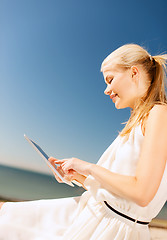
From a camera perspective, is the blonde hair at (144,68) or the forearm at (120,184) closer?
the forearm at (120,184)

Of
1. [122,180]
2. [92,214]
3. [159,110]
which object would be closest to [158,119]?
[159,110]

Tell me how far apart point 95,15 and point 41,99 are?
2864mm

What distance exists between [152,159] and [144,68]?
38cm

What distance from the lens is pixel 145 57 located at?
887 mm

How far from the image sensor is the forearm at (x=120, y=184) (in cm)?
59

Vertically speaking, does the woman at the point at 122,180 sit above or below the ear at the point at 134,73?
below

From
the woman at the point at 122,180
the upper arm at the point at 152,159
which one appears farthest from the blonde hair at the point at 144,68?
the upper arm at the point at 152,159

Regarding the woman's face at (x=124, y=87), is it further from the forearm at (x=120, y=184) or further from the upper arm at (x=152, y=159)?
the forearm at (x=120, y=184)

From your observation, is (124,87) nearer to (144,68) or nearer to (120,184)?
(144,68)

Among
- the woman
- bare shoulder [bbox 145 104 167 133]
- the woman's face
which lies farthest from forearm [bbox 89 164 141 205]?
the woman's face

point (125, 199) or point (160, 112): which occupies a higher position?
point (160, 112)

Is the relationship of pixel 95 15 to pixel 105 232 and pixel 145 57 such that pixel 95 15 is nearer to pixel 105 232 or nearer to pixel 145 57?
pixel 145 57

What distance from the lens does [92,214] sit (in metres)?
0.72

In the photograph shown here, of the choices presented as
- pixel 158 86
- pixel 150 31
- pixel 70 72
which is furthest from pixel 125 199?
pixel 70 72
